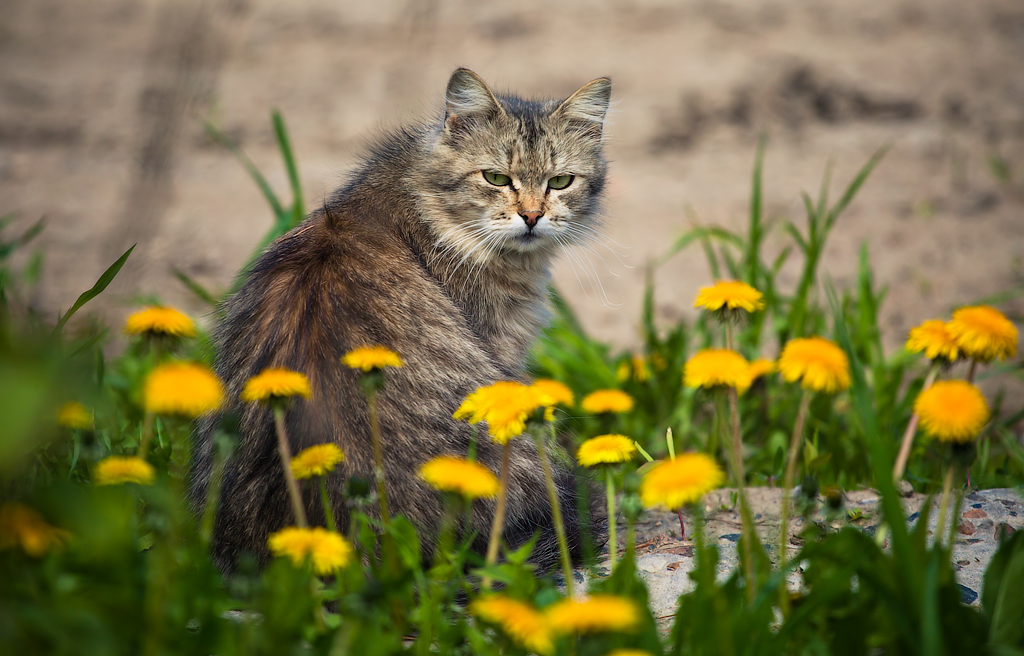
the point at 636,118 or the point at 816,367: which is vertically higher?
the point at 636,118

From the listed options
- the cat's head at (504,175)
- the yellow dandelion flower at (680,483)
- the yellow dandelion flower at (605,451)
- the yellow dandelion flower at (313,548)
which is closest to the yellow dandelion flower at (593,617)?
the yellow dandelion flower at (680,483)

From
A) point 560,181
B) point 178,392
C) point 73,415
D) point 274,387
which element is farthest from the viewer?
point 560,181

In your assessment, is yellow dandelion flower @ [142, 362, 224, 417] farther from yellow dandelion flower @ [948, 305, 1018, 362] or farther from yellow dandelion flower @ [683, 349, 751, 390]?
yellow dandelion flower @ [948, 305, 1018, 362]

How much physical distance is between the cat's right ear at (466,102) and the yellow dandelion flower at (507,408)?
1.71m

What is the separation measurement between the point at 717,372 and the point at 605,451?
306mm

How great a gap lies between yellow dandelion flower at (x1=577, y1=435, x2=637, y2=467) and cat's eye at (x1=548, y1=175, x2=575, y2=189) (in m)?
1.63

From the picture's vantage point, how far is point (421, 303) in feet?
7.38

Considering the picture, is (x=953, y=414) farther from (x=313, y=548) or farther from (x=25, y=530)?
(x=25, y=530)

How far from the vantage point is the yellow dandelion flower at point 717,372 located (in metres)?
1.40

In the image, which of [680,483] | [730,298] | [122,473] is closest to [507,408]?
[680,483]

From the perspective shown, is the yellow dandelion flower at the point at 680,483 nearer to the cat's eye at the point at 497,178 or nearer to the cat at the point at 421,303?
the cat at the point at 421,303

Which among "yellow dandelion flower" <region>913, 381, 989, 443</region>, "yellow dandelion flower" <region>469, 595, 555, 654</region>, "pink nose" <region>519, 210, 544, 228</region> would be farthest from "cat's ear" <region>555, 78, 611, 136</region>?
"yellow dandelion flower" <region>469, 595, 555, 654</region>

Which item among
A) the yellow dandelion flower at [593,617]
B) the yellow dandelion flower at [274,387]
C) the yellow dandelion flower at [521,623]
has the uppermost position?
the yellow dandelion flower at [274,387]

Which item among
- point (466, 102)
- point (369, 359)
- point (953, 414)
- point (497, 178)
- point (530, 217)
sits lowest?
point (953, 414)
